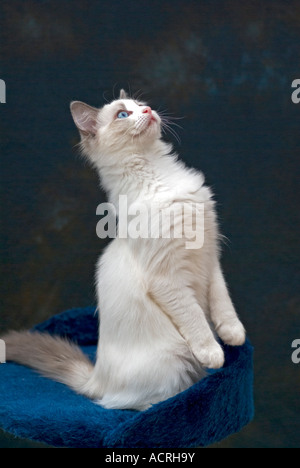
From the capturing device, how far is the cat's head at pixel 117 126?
1.96 meters

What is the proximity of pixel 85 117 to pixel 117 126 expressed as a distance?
0.45 ft

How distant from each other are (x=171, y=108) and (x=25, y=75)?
68cm

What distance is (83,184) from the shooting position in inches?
115

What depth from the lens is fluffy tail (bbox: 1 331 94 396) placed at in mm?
2154

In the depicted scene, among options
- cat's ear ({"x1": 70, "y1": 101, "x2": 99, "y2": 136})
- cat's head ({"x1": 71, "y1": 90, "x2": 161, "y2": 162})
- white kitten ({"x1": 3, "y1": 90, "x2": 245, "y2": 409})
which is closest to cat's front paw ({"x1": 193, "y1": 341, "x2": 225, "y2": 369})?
white kitten ({"x1": 3, "y1": 90, "x2": 245, "y2": 409})

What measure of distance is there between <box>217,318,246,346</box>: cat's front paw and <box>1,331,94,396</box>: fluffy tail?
0.52 m

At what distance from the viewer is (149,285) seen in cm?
186

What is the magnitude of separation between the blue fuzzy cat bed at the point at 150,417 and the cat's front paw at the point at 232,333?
4 cm

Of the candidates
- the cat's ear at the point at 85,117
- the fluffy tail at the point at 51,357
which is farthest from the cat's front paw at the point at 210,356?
the cat's ear at the point at 85,117

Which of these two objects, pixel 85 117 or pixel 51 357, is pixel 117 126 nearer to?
pixel 85 117

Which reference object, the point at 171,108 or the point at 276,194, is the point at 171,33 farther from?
the point at 276,194

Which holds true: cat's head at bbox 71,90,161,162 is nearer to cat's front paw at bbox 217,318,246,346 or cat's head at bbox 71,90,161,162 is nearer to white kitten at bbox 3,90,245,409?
white kitten at bbox 3,90,245,409

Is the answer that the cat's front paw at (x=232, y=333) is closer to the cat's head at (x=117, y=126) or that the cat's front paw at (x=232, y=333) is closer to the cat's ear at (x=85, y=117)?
the cat's head at (x=117, y=126)

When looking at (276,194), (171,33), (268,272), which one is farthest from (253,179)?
(171,33)
